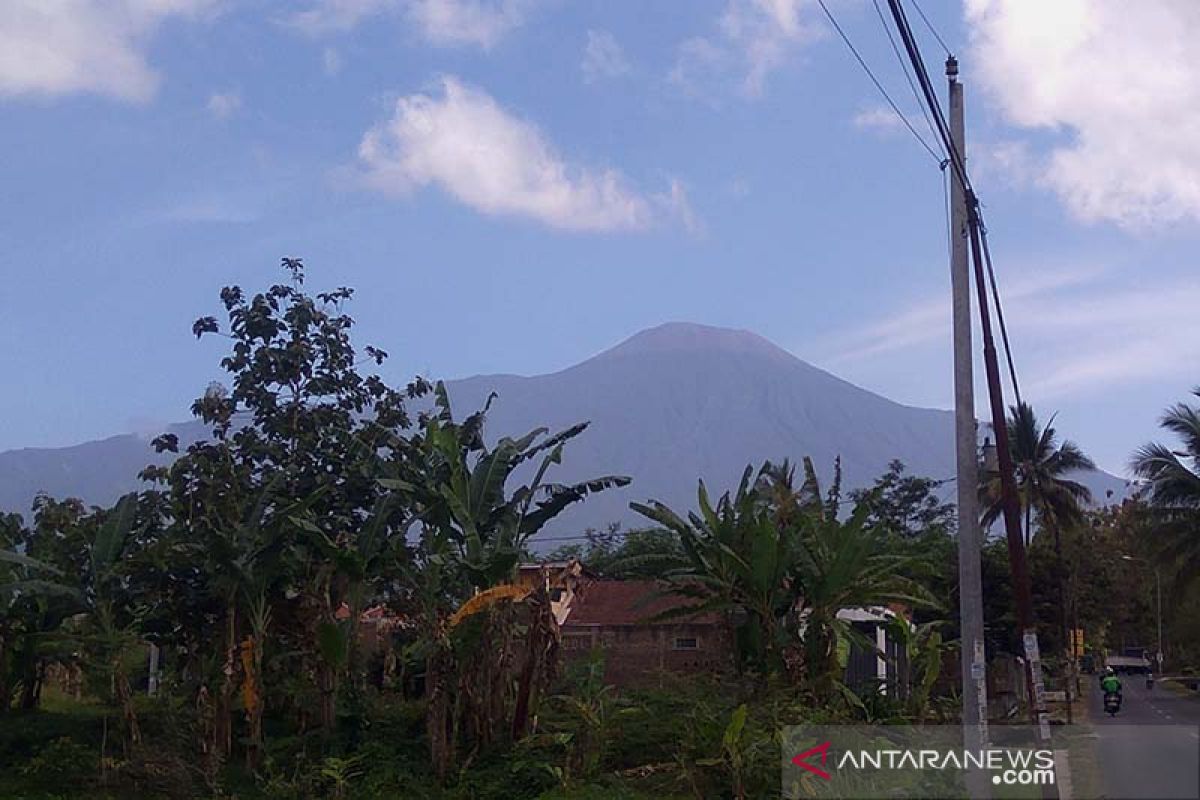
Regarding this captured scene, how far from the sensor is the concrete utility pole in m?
14.4

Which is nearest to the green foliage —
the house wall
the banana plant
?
the banana plant

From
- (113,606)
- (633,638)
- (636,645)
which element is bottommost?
(636,645)

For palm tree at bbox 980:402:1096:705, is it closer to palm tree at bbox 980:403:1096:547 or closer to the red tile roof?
palm tree at bbox 980:403:1096:547

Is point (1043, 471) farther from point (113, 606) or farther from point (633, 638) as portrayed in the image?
point (113, 606)

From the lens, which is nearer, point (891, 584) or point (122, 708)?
point (122, 708)

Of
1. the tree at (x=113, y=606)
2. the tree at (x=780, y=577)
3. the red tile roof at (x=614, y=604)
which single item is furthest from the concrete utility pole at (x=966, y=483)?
the red tile roof at (x=614, y=604)

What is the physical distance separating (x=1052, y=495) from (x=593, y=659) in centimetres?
3011

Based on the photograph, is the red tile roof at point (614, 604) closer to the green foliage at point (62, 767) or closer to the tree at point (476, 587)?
the tree at point (476, 587)

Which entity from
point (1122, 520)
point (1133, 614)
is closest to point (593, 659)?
point (1122, 520)

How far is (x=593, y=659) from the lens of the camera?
19.1m

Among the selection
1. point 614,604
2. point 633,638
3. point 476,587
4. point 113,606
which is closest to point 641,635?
point 633,638

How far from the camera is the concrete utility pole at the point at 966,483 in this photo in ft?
47.3

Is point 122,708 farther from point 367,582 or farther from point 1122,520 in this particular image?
point 1122,520

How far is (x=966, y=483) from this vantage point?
586 inches
